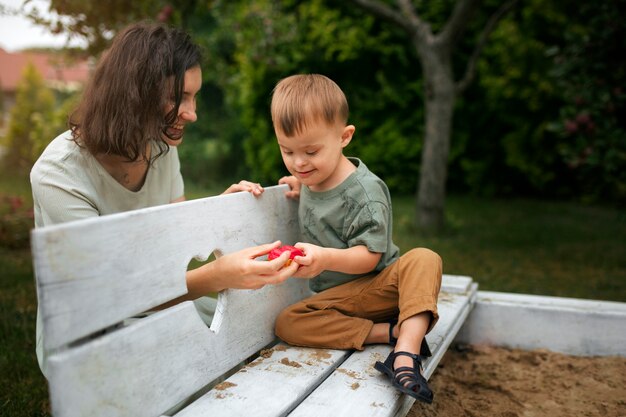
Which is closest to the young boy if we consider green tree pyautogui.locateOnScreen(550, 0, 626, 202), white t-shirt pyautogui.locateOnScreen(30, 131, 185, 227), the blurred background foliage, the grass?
white t-shirt pyautogui.locateOnScreen(30, 131, 185, 227)

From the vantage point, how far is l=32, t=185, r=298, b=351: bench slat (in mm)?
1178

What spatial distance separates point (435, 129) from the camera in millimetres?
5398

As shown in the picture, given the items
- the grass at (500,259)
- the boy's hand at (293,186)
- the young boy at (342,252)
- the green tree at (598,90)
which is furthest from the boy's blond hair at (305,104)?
the green tree at (598,90)

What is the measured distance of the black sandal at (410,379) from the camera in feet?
5.42

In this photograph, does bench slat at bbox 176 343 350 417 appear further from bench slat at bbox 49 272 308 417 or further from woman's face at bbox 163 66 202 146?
woman's face at bbox 163 66 202 146

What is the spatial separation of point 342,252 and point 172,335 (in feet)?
2.02

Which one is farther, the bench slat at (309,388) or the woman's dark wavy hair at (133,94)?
the woman's dark wavy hair at (133,94)

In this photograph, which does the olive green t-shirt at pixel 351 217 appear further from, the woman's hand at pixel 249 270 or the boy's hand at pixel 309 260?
the woman's hand at pixel 249 270

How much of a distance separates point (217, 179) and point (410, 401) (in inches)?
340

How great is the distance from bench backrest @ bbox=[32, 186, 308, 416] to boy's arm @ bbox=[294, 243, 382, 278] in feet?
0.85

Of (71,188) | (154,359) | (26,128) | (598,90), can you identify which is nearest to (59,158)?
(71,188)

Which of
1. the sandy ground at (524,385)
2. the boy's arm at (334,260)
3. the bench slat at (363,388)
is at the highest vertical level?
the boy's arm at (334,260)

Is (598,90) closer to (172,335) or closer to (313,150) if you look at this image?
(313,150)

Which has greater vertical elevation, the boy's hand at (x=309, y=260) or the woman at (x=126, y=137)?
the woman at (x=126, y=137)
